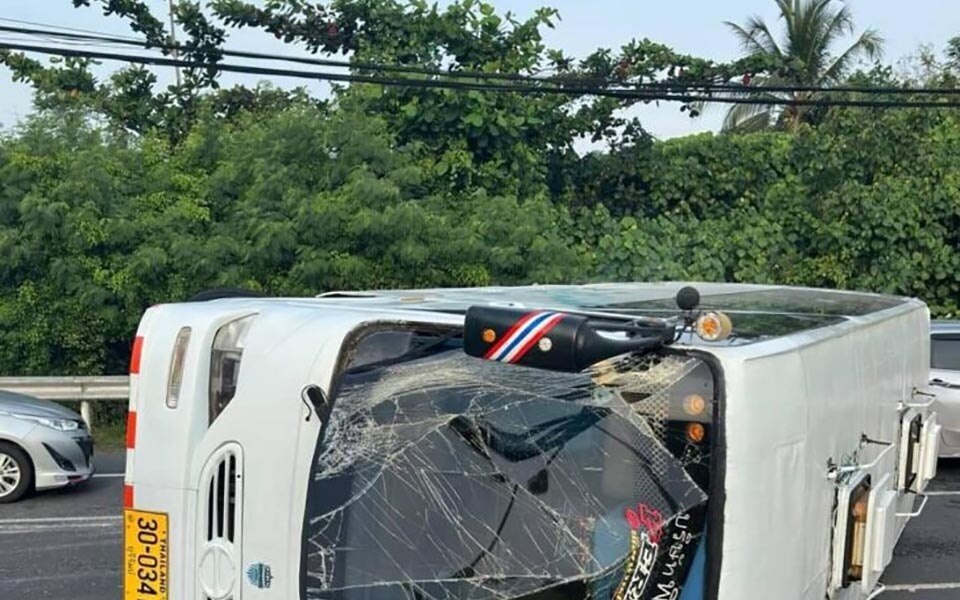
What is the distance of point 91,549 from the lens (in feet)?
26.8

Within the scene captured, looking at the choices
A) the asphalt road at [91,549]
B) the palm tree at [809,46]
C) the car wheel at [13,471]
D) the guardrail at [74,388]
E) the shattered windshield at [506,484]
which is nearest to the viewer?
the shattered windshield at [506,484]

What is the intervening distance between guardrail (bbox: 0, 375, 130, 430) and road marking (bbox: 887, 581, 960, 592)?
29.2 ft

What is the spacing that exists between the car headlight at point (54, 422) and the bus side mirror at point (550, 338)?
797 cm

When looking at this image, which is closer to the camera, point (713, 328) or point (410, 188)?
point (713, 328)

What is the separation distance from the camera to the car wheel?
32.0 ft

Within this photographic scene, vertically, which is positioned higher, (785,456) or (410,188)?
(410,188)

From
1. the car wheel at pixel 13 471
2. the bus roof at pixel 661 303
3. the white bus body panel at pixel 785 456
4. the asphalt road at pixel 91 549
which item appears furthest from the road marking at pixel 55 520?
the white bus body panel at pixel 785 456

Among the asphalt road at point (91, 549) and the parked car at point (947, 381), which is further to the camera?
the parked car at point (947, 381)

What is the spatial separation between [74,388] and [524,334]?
11.6 m

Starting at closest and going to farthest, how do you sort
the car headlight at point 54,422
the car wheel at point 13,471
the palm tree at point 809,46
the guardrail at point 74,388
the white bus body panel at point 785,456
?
the white bus body panel at point 785,456, the car wheel at point 13,471, the car headlight at point 54,422, the guardrail at point 74,388, the palm tree at point 809,46

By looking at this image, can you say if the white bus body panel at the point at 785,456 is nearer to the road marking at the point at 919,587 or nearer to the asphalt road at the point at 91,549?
the road marking at the point at 919,587

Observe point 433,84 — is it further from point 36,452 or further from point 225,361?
point 225,361

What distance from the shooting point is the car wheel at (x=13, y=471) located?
32.0 ft

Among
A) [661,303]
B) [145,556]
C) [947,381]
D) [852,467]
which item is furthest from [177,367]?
[947,381]
